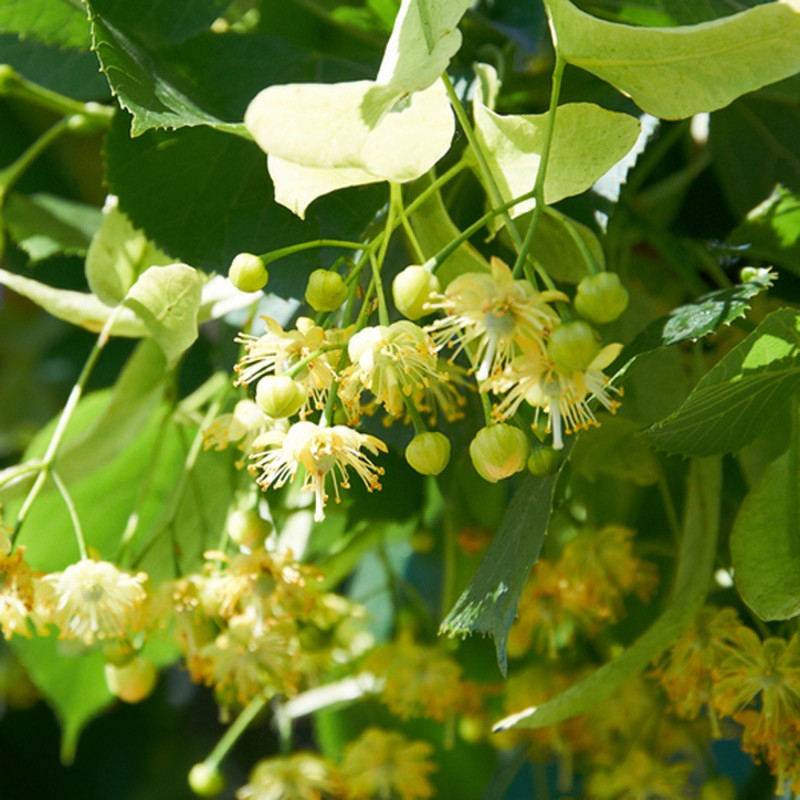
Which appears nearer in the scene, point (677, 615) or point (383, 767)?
point (677, 615)

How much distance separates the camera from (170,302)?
0.65 meters

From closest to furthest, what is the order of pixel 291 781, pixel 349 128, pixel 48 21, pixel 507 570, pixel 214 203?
pixel 349 128 < pixel 507 570 < pixel 214 203 < pixel 48 21 < pixel 291 781

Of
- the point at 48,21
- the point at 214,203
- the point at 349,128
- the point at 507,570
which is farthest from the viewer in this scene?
the point at 48,21

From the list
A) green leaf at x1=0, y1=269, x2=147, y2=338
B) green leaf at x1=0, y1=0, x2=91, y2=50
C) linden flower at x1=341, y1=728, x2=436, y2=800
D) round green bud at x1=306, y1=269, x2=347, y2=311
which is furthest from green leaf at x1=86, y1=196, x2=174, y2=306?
linden flower at x1=341, y1=728, x2=436, y2=800

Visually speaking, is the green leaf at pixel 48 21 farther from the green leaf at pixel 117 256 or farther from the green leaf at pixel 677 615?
the green leaf at pixel 677 615

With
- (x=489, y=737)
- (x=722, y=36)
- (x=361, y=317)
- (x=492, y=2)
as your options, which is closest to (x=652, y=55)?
(x=722, y=36)

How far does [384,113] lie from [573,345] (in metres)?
0.13

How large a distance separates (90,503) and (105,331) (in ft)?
0.89

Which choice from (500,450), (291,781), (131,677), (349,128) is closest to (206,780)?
(291,781)

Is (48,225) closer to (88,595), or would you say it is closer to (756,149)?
(88,595)

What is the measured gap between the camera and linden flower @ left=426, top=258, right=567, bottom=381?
50cm

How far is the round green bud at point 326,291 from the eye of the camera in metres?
0.55

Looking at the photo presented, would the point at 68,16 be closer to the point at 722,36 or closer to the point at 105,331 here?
the point at 105,331

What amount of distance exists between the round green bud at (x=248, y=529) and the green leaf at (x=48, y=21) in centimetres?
37
